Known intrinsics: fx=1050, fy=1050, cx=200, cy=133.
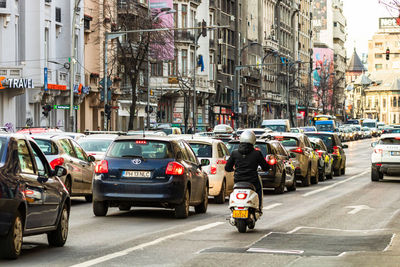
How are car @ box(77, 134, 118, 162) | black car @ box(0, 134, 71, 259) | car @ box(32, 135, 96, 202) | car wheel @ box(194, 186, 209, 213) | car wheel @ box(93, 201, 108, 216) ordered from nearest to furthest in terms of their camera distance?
black car @ box(0, 134, 71, 259) < car wheel @ box(93, 201, 108, 216) < car wheel @ box(194, 186, 209, 213) < car @ box(32, 135, 96, 202) < car @ box(77, 134, 118, 162)

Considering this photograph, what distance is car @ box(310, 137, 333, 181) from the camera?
3825 centimetres

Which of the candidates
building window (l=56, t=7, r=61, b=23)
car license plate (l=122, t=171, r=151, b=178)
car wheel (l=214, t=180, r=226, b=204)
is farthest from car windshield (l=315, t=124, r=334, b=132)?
car license plate (l=122, t=171, r=151, b=178)

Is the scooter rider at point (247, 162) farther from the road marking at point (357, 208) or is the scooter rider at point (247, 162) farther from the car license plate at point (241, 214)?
the road marking at point (357, 208)

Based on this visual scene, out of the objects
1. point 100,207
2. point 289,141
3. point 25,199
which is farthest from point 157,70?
point 25,199

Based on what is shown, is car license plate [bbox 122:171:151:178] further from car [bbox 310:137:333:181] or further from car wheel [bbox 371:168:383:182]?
car [bbox 310:137:333:181]

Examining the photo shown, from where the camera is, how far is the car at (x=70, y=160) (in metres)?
22.6

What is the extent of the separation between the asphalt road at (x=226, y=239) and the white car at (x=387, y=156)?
1219cm

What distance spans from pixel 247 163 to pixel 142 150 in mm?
3236

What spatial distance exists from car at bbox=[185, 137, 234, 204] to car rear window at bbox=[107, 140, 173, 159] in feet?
16.2

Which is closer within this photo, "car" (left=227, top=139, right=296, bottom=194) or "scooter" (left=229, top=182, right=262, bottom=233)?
"scooter" (left=229, top=182, right=262, bottom=233)

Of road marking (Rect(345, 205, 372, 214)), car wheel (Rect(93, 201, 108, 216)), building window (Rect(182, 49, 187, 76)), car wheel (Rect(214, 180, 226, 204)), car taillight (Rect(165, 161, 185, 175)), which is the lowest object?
road marking (Rect(345, 205, 372, 214))

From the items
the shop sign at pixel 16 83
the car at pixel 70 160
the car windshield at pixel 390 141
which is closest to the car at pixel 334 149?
the car windshield at pixel 390 141

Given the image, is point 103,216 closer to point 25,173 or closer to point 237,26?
point 25,173

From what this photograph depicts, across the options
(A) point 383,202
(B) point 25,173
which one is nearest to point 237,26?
(A) point 383,202
